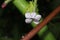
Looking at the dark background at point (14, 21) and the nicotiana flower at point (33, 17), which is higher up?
the nicotiana flower at point (33, 17)

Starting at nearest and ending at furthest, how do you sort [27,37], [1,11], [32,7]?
[27,37] < [32,7] < [1,11]

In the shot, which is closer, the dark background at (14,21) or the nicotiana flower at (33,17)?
the nicotiana flower at (33,17)

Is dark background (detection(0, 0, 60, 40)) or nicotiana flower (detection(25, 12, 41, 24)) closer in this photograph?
nicotiana flower (detection(25, 12, 41, 24))

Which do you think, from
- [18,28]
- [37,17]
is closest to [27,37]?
[37,17]

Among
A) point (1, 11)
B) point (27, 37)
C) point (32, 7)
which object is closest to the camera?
point (27, 37)

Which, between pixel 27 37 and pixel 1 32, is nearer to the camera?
pixel 27 37

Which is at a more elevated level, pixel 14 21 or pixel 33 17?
pixel 33 17

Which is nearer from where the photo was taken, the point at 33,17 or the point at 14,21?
the point at 33,17

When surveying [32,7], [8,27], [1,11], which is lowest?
[8,27]

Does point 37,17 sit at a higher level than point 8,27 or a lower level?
higher

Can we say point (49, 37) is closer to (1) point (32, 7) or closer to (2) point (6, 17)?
(1) point (32, 7)

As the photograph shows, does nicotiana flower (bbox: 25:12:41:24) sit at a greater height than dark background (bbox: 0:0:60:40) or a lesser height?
greater
